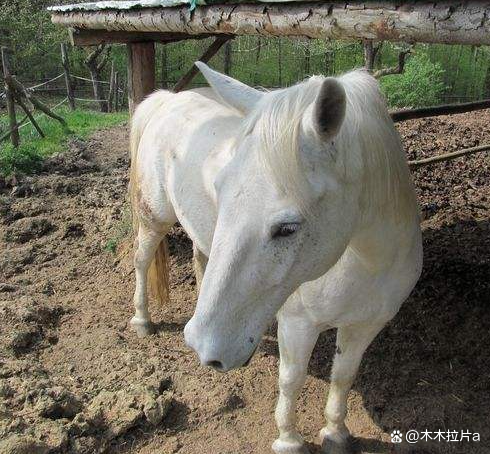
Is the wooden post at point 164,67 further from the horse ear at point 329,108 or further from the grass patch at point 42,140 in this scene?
the horse ear at point 329,108

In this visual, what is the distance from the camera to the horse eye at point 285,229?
4.89ft

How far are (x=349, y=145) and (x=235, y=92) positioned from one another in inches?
A: 19.7

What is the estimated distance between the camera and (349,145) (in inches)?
62.6

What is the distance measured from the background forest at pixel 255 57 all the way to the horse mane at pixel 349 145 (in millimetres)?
13432

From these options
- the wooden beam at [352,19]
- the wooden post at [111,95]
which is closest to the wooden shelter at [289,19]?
the wooden beam at [352,19]

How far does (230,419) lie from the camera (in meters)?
2.99

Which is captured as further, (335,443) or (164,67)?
(164,67)

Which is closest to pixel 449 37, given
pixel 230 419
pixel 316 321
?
pixel 316 321

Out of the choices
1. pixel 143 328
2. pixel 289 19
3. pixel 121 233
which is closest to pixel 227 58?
pixel 121 233

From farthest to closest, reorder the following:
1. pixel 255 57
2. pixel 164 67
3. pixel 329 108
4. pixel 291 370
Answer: pixel 164 67
pixel 255 57
pixel 291 370
pixel 329 108

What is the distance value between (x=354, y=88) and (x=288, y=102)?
0.33m

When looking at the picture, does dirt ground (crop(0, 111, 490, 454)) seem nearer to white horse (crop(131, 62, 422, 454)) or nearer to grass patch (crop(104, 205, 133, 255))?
grass patch (crop(104, 205, 133, 255))

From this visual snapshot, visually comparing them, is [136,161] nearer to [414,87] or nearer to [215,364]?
[215,364]

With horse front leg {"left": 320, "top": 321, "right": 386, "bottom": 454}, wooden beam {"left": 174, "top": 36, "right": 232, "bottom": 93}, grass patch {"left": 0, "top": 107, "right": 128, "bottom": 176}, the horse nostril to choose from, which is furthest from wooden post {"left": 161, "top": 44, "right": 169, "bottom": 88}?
the horse nostril
